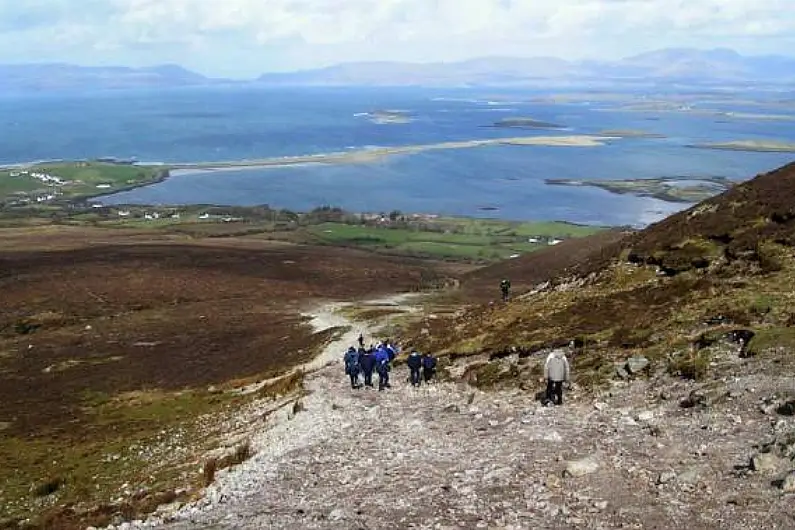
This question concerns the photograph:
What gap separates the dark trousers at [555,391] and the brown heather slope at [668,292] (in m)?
2.30

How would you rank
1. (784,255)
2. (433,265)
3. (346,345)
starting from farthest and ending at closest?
(433,265) < (346,345) < (784,255)

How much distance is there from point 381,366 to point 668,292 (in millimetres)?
13341

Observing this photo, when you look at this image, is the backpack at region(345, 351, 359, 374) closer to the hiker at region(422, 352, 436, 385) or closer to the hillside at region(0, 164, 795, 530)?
the hillside at region(0, 164, 795, 530)

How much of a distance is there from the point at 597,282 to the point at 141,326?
4167cm

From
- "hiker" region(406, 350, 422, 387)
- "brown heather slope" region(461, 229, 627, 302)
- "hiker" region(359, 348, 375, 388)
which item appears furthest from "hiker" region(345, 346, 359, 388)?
"brown heather slope" region(461, 229, 627, 302)

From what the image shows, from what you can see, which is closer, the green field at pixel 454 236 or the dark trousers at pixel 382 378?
the dark trousers at pixel 382 378

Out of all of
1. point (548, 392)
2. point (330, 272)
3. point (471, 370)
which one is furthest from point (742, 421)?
point (330, 272)

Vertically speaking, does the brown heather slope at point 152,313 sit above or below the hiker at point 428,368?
below

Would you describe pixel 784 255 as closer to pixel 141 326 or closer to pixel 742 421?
pixel 742 421

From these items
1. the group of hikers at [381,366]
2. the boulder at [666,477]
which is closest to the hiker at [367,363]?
the group of hikers at [381,366]

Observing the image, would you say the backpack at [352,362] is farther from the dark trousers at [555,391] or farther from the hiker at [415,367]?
the dark trousers at [555,391]

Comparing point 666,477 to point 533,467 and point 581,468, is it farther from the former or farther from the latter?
point 533,467

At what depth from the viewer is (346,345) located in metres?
51.1

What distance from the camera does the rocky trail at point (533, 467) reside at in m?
17.6
